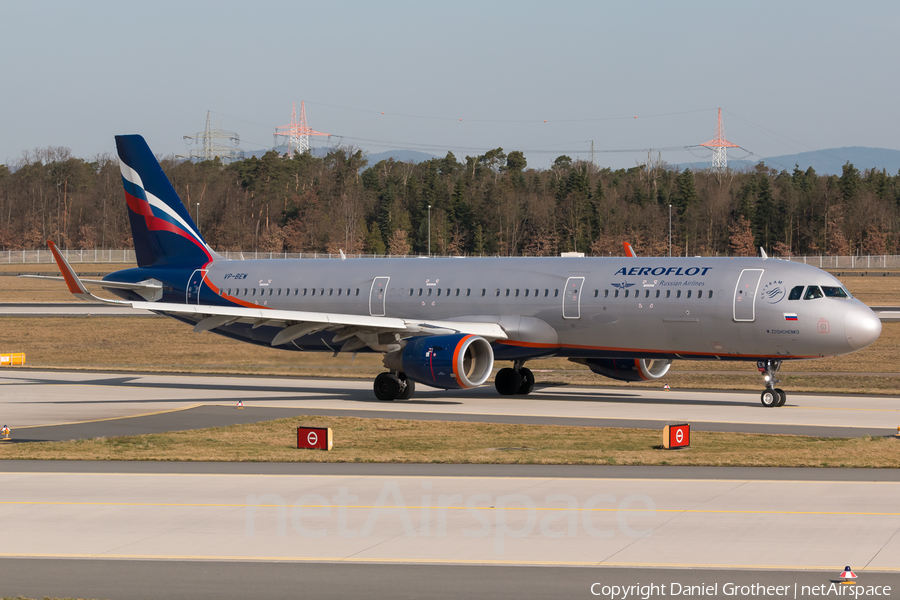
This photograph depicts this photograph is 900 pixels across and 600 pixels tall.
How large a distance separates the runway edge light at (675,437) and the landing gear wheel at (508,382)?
14.0 meters

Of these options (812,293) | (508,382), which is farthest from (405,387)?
(812,293)

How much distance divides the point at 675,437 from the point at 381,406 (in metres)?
12.7

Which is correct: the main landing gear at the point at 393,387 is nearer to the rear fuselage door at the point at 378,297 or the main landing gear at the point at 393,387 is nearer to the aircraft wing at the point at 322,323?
the aircraft wing at the point at 322,323

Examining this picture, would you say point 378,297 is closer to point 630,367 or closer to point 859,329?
point 630,367

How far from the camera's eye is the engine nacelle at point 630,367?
34.8 m

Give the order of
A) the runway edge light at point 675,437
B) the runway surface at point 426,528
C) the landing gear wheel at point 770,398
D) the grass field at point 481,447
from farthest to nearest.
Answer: the landing gear wheel at point 770,398 < the runway edge light at point 675,437 < the grass field at point 481,447 < the runway surface at point 426,528

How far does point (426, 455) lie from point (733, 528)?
8362mm

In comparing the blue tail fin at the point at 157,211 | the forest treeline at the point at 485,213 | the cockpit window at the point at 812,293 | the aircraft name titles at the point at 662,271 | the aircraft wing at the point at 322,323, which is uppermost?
the forest treeline at the point at 485,213

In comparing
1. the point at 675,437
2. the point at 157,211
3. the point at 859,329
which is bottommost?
the point at 675,437

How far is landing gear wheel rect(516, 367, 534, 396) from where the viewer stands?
36428mm

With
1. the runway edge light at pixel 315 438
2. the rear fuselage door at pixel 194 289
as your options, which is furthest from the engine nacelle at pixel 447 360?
the rear fuselage door at pixel 194 289

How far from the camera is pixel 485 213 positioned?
16650cm

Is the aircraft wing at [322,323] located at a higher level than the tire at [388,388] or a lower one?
higher

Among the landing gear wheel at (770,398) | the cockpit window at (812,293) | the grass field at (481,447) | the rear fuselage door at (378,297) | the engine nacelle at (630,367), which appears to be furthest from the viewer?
the rear fuselage door at (378,297)
